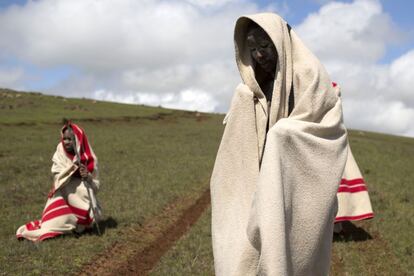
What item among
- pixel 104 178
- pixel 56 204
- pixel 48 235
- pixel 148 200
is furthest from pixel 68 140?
pixel 104 178

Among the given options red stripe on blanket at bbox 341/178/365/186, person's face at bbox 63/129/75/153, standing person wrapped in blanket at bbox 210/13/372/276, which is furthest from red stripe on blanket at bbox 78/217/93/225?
standing person wrapped in blanket at bbox 210/13/372/276

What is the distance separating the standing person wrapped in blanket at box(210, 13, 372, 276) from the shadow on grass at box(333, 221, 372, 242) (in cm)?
769

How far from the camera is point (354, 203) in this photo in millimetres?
10859

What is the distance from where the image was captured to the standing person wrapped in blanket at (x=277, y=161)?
3.06 meters

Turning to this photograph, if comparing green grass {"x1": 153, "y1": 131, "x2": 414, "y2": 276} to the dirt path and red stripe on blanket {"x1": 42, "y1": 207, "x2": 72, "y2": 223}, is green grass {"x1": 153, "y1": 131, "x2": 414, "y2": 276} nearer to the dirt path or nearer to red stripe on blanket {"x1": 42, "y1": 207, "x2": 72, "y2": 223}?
the dirt path

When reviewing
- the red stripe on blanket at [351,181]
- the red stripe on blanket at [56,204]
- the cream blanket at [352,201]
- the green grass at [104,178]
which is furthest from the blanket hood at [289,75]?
the red stripe on blanket at [56,204]

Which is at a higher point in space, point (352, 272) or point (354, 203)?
point (354, 203)

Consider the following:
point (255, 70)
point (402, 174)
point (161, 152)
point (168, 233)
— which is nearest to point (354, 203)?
point (168, 233)

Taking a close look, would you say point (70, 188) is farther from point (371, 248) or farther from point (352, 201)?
point (371, 248)

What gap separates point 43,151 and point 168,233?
2011 centimetres

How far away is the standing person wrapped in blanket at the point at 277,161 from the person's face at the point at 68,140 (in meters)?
9.00

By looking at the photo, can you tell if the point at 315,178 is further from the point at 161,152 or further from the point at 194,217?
the point at 161,152

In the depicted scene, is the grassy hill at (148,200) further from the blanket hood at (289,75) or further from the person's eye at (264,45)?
the person's eye at (264,45)

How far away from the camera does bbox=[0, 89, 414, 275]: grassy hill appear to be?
9.32 m
